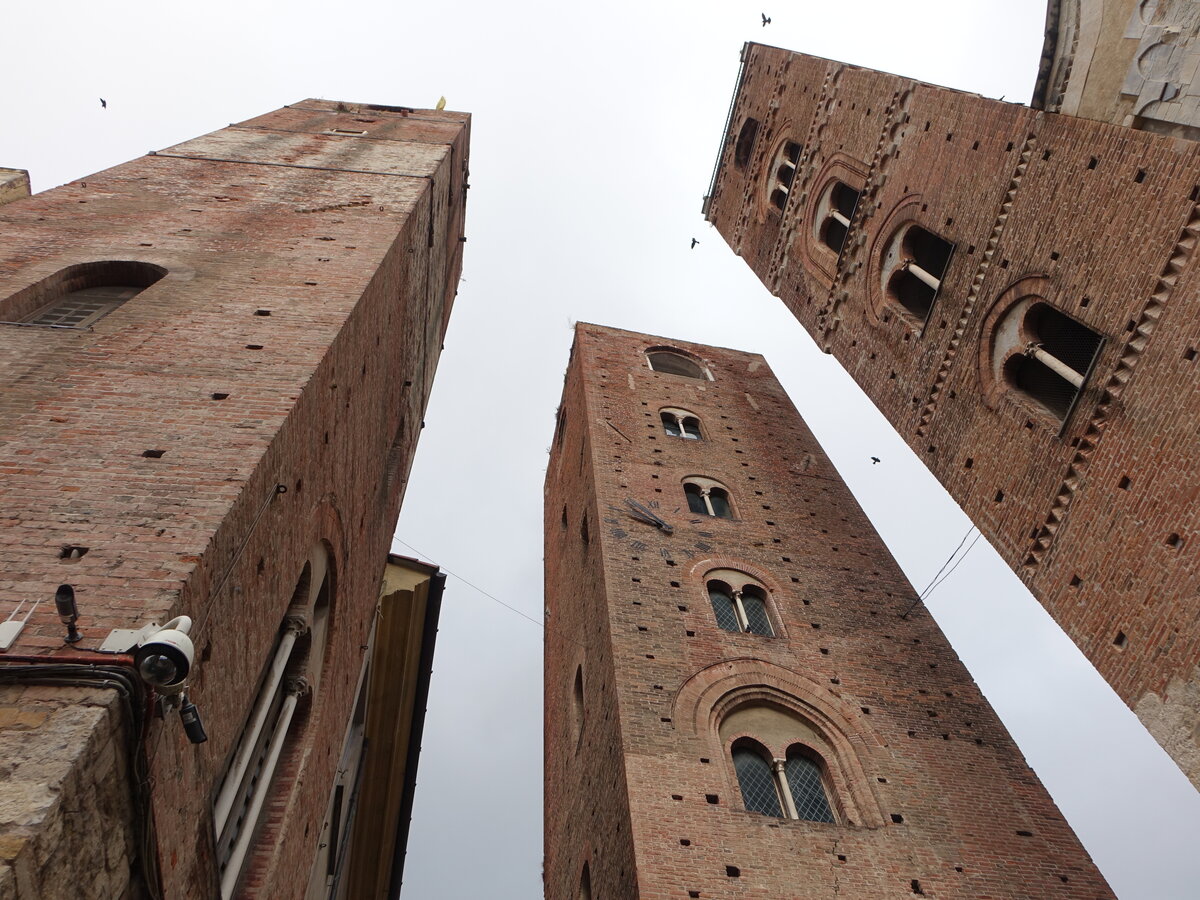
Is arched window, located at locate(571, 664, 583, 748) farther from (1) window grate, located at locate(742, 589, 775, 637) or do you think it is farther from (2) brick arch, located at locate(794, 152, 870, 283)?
(2) brick arch, located at locate(794, 152, 870, 283)

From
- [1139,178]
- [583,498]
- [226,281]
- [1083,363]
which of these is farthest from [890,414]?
[226,281]

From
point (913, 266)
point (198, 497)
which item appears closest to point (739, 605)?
point (913, 266)

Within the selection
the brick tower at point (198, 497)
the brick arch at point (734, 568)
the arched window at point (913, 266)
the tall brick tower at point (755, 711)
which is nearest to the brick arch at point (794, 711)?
the tall brick tower at point (755, 711)

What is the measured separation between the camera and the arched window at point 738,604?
1115 cm

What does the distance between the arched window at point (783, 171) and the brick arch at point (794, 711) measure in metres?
9.17

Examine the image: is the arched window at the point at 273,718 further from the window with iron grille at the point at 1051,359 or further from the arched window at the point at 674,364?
the arched window at the point at 674,364

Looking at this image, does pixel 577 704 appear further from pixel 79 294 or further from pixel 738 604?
pixel 79 294

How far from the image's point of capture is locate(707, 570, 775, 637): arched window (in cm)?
1115

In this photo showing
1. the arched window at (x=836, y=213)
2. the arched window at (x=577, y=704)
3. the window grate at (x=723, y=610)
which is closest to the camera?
the window grate at (x=723, y=610)

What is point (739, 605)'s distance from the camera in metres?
11.4

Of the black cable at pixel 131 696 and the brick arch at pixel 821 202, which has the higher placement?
the brick arch at pixel 821 202

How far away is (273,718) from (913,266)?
29.2ft

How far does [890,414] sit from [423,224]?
6229 millimetres

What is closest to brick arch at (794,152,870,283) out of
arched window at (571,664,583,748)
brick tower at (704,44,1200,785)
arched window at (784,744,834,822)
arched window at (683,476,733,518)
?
brick tower at (704,44,1200,785)
